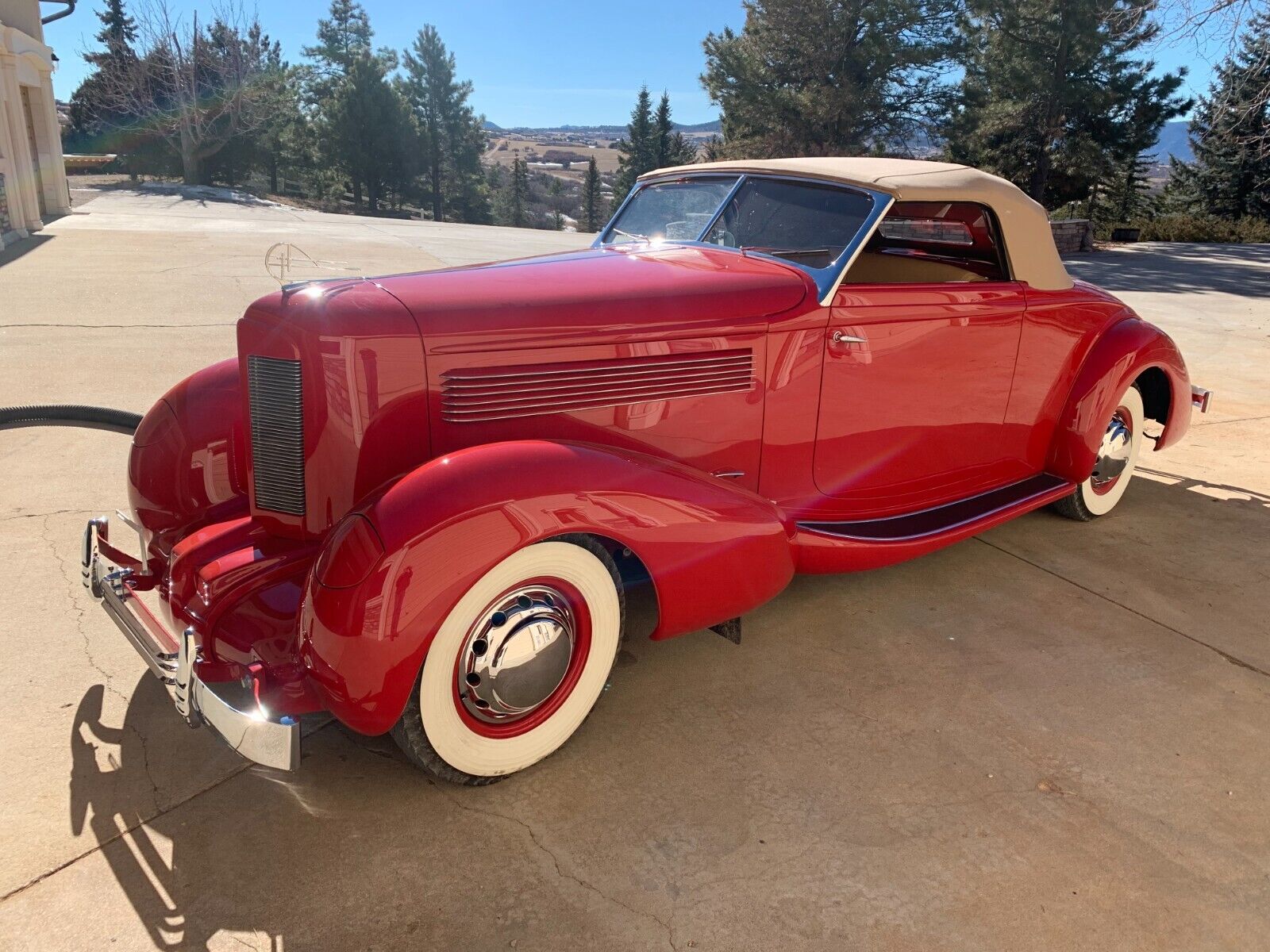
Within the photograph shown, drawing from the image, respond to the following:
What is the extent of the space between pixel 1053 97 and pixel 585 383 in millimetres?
25786

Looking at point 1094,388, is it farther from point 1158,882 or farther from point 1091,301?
point 1158,882

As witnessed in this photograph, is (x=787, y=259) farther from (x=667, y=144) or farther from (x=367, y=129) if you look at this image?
(x=667, y=144)

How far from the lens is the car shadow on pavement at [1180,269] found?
14234 millimetres

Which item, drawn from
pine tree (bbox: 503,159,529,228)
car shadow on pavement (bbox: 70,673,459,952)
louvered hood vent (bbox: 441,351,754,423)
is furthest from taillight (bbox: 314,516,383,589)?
pine tree (bbox: 503,159,529,228)

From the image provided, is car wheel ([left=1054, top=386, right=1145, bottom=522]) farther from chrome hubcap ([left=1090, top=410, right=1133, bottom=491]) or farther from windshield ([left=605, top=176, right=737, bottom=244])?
windshield ([left=605, top=176, right=737, bottom=244])

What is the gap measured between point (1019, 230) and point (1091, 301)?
66cm

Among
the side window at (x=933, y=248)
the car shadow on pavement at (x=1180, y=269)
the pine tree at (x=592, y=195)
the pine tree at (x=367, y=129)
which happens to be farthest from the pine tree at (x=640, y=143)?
the side window at (x=933, y=248)

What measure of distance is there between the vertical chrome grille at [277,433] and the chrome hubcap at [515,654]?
73 centimetres

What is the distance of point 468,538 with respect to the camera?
84.0 inches

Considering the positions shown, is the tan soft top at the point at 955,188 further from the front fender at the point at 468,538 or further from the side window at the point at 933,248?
the front fender at the point at 468,538

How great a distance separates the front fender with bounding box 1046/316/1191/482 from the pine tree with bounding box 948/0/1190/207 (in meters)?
21.8

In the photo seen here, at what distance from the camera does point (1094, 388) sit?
4047mm

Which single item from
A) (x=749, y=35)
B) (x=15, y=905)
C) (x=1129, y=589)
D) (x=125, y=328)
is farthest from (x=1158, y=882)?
(x=749, y=35)

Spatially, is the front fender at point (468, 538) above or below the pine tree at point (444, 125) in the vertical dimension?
below
